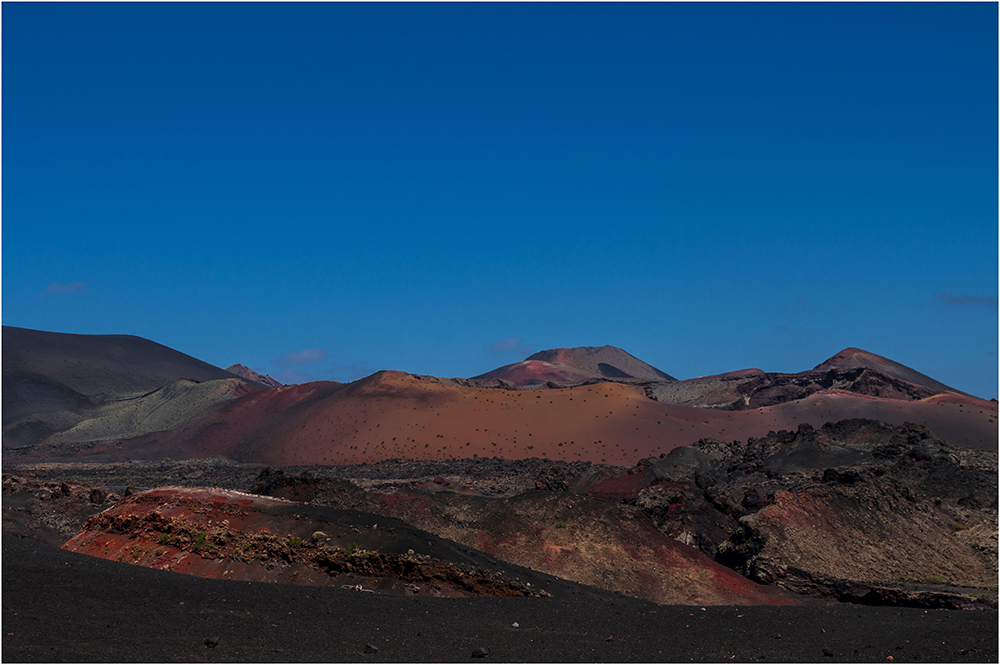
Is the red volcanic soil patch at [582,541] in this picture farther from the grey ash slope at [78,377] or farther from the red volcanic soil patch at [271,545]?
the grey ash slope at [78,377]

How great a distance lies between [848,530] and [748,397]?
238ft

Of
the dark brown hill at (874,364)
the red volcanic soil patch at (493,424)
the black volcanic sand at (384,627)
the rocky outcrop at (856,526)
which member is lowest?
the black volcanic sand at (384,627)

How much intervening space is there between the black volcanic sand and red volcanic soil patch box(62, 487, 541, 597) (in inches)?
57.1

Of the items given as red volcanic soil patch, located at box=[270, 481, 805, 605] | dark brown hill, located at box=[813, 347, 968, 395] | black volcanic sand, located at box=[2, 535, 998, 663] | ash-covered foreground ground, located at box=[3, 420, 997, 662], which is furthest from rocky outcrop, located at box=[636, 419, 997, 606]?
dark brown hill, located at box=[813, 347, 968, 395]

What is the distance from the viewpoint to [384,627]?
1025 cm

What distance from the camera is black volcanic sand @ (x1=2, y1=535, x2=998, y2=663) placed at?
28.2 feet

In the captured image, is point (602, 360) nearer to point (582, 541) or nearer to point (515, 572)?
point (582, 541)

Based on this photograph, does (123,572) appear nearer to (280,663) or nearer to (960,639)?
(280,663)

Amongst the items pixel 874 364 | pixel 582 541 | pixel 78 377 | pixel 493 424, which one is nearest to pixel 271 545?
pixel 582 541

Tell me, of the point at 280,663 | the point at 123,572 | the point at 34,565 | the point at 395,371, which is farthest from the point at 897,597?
the point at 395,371

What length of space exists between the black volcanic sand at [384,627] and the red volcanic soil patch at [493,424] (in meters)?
44.5

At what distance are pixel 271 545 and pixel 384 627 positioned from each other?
488 centimetres

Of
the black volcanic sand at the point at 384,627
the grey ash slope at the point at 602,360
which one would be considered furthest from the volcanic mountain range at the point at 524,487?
the grey ash slope at the point at 602,360

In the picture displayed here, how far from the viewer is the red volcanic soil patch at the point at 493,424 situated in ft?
194
